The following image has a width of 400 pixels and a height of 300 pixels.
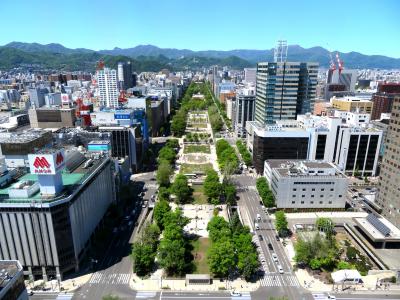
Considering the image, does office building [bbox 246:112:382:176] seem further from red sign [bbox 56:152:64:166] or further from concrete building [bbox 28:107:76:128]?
concrete building [bbox 28:107:76:128]

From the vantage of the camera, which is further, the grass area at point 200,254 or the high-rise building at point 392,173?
the high-rise building at point 392,173

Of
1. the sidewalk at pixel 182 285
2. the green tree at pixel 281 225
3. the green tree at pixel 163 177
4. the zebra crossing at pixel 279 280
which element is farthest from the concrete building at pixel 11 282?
the green tree at pixel 163 177

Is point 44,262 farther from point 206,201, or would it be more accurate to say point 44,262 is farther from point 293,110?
point 293,110

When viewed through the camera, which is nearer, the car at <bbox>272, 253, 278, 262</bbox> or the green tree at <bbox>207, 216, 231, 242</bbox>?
the car at <bbox>272, 253, 278, 262</bbox>

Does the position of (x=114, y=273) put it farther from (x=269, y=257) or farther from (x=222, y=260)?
(x=269, y=257)

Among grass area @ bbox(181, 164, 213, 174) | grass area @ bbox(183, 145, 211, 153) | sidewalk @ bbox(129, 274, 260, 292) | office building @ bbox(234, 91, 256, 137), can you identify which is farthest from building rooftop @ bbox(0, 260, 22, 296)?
office building @ bbox(234, 91, 256, 137)

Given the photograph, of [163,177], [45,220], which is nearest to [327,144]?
[163,177]

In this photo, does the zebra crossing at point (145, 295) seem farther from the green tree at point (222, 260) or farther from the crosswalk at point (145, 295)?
the green tree at point (222, 260)
